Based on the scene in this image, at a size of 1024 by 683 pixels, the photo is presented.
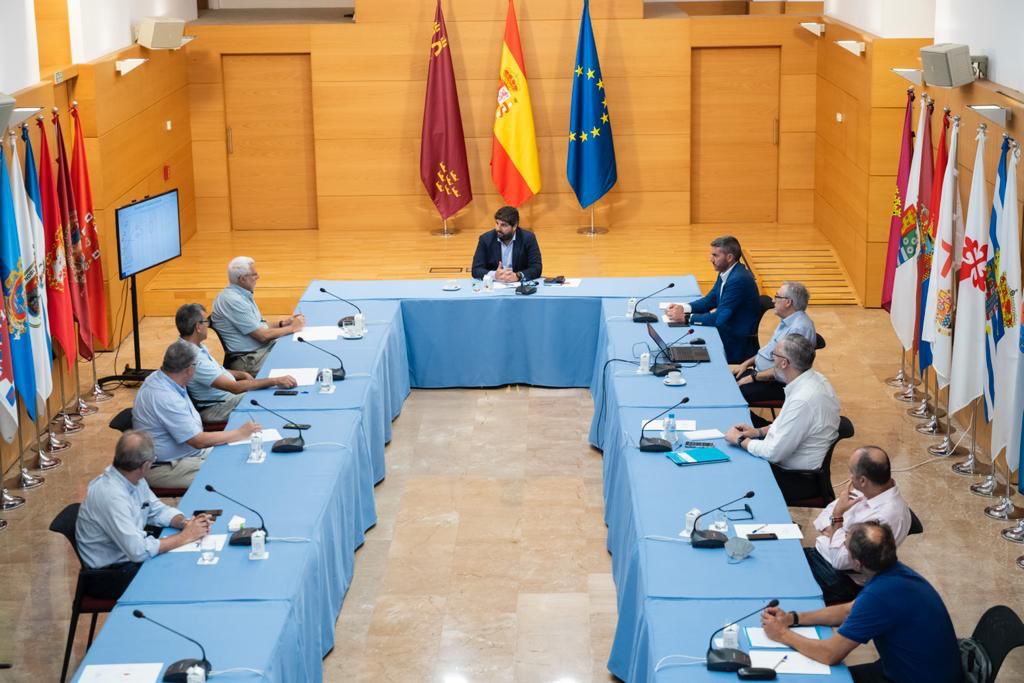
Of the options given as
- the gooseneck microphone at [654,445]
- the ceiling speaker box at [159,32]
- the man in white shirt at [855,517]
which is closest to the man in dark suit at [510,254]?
the gooseneck microphone at [654,445]

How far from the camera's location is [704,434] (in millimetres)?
7379

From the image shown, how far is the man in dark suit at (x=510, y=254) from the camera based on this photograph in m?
10.7

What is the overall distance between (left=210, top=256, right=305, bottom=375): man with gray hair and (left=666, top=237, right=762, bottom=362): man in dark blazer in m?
2.82

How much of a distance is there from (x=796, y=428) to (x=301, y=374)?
10.4 ft

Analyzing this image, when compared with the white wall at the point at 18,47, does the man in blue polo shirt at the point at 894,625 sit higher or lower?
lower

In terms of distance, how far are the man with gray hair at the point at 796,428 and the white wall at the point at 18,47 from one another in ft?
18.4

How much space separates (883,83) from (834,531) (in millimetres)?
6264

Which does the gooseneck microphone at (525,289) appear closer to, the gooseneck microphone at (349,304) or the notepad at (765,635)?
the gooseneck microphone at (349,304)

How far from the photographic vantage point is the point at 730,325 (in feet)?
31.1

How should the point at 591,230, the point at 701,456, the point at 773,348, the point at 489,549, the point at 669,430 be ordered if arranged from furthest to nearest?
1. the point at 591,230
2. the point at 773,348
3. the point at 489,549
4. the point at 669,430
5. the point at 701,456

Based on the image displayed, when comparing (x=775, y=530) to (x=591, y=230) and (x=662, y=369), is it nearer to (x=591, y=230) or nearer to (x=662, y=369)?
(x=662, y=369)

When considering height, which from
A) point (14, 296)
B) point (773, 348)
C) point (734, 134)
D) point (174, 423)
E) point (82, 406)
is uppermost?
point (734, 134)

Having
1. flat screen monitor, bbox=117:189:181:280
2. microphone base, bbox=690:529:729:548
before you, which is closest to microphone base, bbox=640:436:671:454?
microphone base, bbox=690:529:729:548

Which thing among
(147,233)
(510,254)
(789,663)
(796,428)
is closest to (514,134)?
(510,254)
